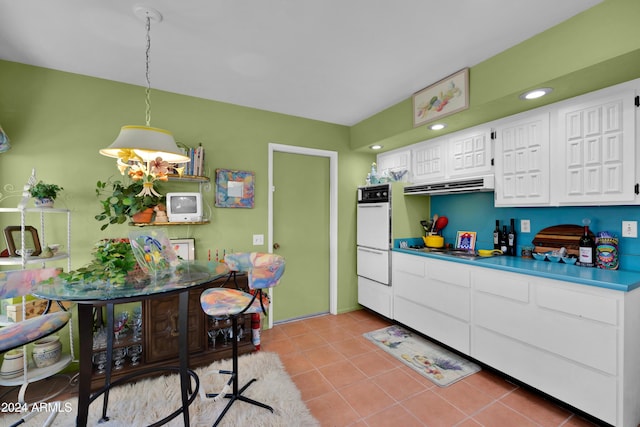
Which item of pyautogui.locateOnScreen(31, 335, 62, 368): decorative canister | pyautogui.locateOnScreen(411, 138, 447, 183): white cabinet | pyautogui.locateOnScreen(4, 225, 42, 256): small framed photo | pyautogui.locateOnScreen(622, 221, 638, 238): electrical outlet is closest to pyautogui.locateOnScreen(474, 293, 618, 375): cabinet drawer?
pyautogui.locateOnScreen(622, 221, 638, 238): electrical outlet

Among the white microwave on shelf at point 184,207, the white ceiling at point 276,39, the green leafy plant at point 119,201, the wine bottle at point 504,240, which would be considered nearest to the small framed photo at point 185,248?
the white microwave on shelf at point 184,207

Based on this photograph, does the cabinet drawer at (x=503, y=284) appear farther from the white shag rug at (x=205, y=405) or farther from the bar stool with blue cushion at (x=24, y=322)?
the bar stool with blue cushion at (x=24, y=322)

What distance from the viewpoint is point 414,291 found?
9.93 feet

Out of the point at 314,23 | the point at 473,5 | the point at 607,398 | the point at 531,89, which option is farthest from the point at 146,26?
the point at 607,398

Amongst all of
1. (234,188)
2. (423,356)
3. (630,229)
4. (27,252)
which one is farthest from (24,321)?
(630,229)

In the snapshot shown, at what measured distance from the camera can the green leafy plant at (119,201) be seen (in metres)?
2.40

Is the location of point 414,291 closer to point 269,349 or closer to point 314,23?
point 269,349

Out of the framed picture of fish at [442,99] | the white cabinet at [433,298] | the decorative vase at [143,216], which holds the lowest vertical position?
the white cabinet at [433,298]

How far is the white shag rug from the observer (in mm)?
1822

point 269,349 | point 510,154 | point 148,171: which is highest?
point 510,154

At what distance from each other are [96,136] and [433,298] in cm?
353

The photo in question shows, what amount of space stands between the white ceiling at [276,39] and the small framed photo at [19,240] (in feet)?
4.43

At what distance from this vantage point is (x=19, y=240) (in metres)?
2.26

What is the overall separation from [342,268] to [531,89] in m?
2.74
